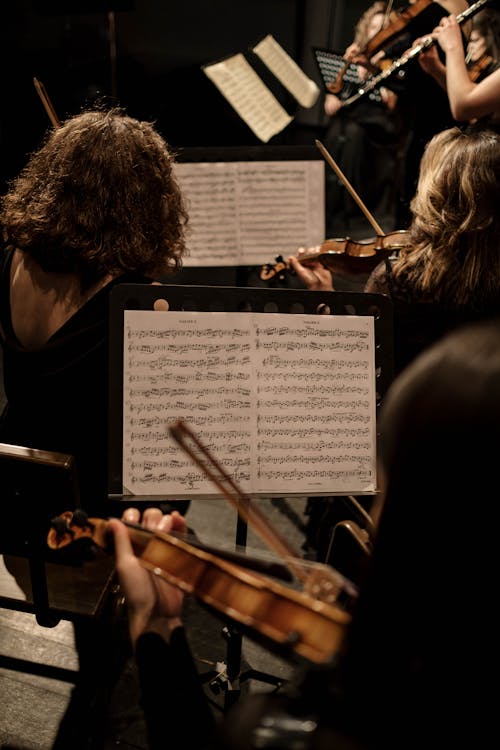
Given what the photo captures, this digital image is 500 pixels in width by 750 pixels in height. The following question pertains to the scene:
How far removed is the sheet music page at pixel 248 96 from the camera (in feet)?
10.1

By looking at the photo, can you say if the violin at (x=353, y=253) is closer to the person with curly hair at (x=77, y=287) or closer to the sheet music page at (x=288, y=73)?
the person with curly hair at (x=77, y=287)

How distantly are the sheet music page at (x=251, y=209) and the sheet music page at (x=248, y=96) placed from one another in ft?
1.15

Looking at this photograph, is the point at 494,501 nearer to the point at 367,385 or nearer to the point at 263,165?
the point at 367,385

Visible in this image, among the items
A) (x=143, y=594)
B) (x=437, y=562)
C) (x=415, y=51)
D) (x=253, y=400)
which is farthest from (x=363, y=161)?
(x=437, y=562)

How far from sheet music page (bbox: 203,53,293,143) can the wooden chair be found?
207 cm

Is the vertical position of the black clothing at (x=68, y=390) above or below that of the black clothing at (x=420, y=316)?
below

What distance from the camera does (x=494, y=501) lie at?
1.91ft

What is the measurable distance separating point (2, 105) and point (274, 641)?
14.8 ft

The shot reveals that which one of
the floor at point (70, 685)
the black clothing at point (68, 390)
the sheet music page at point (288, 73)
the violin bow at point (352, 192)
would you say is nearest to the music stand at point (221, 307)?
the black clothing at point (68, 390)

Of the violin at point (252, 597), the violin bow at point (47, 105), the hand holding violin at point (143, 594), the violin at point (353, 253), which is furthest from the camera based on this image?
the violin at point (353, 253)

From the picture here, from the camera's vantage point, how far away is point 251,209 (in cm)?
290

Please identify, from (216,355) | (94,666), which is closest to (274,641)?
Answer: (216,355)

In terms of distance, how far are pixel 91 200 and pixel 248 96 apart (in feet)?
5.37

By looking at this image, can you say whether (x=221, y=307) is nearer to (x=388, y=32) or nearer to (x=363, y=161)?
(x=388, y=32)
